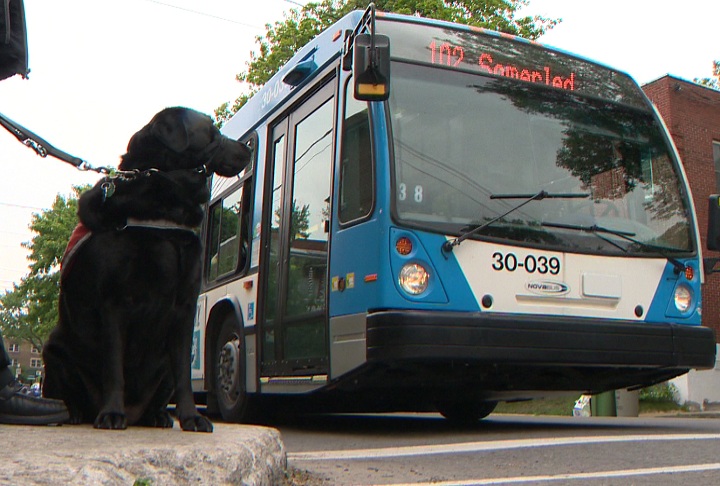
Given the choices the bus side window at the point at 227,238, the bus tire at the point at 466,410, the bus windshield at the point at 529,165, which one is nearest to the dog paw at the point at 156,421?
the bus windshield at the point at 529,165

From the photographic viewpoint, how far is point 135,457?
272cm

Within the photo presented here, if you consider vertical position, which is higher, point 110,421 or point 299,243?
point 299,243

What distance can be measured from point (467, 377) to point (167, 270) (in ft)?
11.1

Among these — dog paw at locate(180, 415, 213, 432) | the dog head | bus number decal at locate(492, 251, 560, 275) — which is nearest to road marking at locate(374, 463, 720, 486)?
dog paw at locate(180, 415, 213, 432)

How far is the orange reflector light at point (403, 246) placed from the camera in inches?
248

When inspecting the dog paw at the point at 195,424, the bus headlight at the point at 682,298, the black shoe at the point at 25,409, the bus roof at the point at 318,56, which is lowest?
the dog paw at the point at 195,424

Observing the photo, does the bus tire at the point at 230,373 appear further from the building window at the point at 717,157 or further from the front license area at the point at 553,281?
the building window at the point at 717,157

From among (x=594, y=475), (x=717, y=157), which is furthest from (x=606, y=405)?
(x=594, y=475)

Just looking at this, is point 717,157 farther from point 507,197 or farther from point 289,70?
point 507,197

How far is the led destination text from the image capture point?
7004mm

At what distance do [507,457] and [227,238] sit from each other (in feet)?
16.5

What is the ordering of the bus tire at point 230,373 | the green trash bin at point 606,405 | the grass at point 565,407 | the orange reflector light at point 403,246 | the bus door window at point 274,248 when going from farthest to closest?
the grass at point 565,407
the green trash bin at point 606,405
the bus tire at point 230,373
the bus door window at point 274,248
the orange reflector light at point 403,246

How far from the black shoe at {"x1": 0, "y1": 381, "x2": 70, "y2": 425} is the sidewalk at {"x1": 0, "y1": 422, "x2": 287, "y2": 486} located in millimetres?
104

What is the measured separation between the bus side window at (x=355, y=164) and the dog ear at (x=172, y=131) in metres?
2.58
